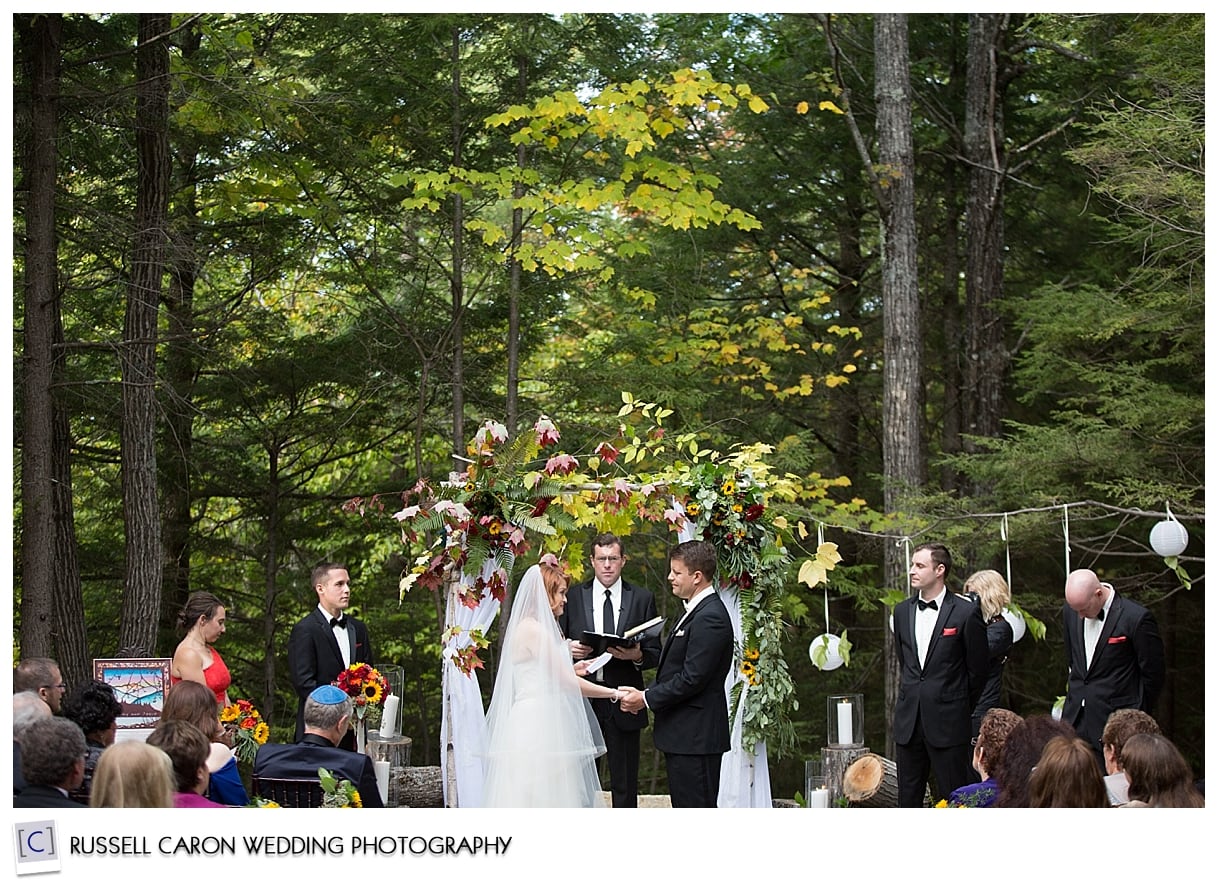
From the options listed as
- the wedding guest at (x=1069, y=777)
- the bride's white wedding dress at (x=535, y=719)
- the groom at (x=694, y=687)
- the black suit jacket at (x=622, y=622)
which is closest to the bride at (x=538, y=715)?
the bride's white wedding dress at (x=535, y=719)

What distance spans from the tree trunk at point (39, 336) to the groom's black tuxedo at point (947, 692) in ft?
Answer: 16.9

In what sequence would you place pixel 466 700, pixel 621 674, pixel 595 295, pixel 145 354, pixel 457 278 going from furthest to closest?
pixel 595 295
pixel 457 278
pixel 145 354
pixel 621 674
pixel 466 700

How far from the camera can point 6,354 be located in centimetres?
555

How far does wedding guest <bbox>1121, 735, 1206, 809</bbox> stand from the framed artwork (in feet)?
13.2

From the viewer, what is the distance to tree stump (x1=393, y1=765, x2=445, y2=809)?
7.15 m

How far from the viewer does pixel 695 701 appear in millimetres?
5453

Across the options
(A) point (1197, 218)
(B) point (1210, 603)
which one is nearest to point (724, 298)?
(A) point (1197, 218)

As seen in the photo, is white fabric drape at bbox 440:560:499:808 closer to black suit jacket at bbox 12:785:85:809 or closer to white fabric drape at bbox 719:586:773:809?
white fabric drape at bbox 719:586:773:809

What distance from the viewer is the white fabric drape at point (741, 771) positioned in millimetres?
6223

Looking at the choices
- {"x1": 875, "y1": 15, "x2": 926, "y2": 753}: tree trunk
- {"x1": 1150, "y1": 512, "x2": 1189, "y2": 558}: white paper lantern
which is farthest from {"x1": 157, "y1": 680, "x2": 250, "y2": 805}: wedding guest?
{"x1": 875, "y1": 15, "x2": 926, "y2": 753}: tree trunk

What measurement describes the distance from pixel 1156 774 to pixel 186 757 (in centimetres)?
309

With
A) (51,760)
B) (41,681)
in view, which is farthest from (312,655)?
(51,760)

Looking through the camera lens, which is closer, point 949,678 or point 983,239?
point 949,678

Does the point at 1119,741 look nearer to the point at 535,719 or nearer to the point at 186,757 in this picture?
the point at 535,719
